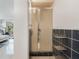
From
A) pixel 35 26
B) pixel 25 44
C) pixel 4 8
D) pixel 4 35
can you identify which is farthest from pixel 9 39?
pixel 35 26

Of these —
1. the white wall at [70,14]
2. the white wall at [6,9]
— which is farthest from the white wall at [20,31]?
the white wall at [70,14]

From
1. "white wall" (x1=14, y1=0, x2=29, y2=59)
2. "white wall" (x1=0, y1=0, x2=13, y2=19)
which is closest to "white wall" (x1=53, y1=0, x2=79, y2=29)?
"white wall" (x1=14, y1=0, x2=29, y2=59)

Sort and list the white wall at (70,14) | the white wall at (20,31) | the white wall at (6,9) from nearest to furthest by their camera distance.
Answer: the white wall at (70,14), the white wall at (20,31), the white wall at (6,9)

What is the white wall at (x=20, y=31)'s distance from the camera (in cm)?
238

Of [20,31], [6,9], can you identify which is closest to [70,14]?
[20,31]

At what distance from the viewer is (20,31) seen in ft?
7.80

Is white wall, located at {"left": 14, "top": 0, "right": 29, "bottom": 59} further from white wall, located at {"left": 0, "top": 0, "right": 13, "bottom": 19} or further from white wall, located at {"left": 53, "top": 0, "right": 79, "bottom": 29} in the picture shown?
white wall, located at {"left": 53, "top": 0, "right": 79, "bottom": 29}

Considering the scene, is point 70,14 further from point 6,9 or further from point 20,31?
point 6,9

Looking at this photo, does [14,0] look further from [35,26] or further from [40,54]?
[40,54]

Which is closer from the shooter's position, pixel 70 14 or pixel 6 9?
pixel 70 14

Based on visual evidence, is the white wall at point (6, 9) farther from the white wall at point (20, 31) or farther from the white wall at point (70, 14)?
the white wall at point (70, 14)

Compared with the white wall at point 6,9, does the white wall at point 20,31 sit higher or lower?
lower

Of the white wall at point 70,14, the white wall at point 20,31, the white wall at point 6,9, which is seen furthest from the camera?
the white wall at point 6,9

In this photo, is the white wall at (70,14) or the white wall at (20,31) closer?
the white wall at (70,14)
